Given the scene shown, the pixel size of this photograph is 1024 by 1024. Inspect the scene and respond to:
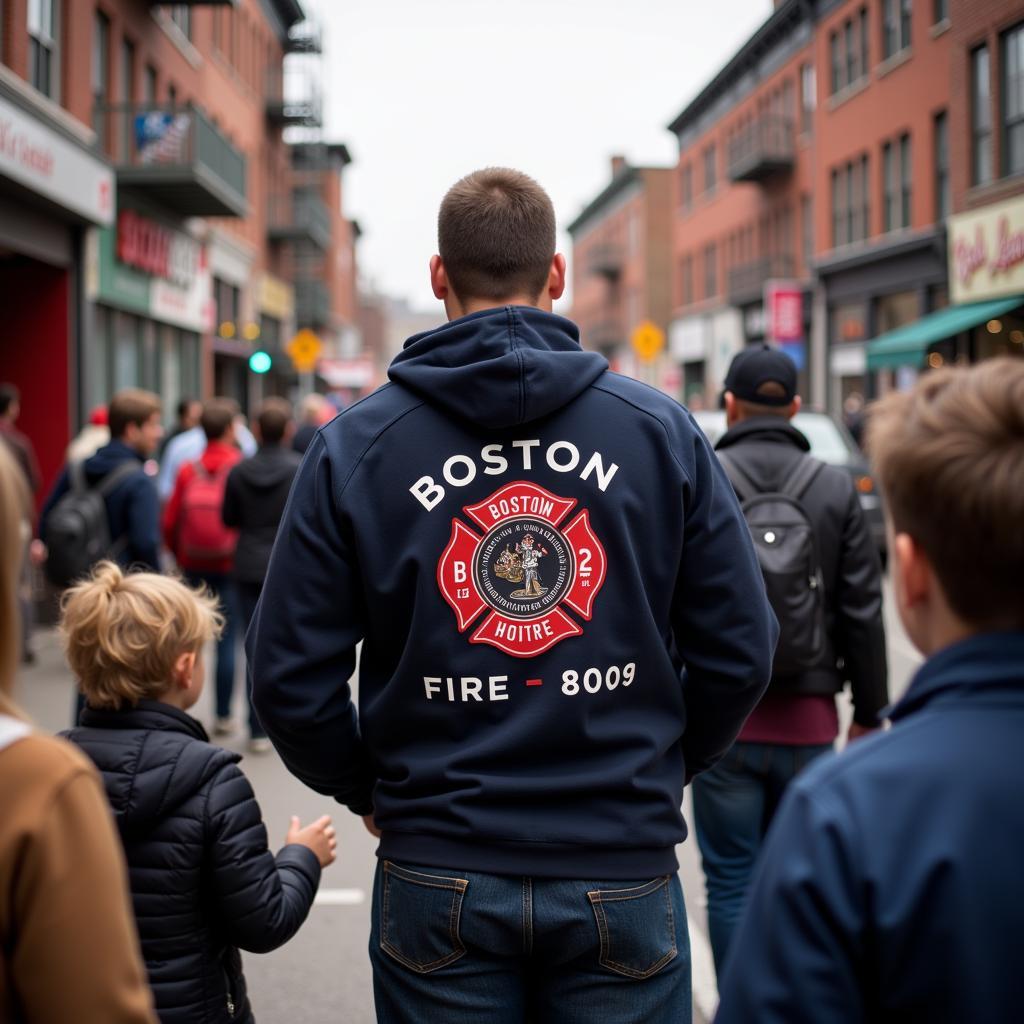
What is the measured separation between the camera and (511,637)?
93.8 inches

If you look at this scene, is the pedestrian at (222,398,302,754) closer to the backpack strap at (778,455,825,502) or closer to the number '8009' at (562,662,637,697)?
the backpack strap at (778,455,825,502)

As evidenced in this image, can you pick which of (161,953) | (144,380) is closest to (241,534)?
(161,953)

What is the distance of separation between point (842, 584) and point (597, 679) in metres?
2.02

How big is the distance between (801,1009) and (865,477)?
14641 millimetres

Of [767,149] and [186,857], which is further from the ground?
[767,149]

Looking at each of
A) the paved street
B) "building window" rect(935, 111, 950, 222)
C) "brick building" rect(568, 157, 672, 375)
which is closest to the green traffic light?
the paved street

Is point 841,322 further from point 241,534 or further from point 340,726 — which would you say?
point 340,726

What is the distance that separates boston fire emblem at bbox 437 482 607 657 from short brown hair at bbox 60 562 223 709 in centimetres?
87

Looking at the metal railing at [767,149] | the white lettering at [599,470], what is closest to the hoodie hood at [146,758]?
the white lettering at [599,470]

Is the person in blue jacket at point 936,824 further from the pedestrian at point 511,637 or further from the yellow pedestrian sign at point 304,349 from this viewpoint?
the yellow pedestrian sign at point 304,349

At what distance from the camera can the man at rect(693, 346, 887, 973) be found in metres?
4.11

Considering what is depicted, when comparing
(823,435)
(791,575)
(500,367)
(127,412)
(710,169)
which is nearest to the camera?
(500,367)

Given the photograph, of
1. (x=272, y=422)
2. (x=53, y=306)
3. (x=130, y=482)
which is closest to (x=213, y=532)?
(x=272, y=422)

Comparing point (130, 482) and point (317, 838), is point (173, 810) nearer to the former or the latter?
point (317, 838)
